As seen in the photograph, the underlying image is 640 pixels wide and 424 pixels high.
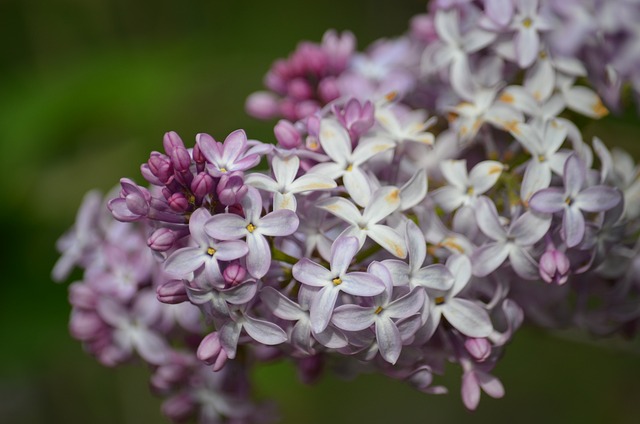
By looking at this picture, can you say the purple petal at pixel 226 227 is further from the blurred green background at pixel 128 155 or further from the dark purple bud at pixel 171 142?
the blurred green background at pixel 128 155

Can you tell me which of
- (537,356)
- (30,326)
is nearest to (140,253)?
(30,326)

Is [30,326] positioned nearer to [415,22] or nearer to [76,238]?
[76,238]

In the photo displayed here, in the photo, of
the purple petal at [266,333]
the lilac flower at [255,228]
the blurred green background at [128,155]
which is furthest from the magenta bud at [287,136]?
the blurred green background at [128,155]

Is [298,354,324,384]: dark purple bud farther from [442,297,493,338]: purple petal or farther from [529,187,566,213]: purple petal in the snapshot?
[529,187,566,213]: purple petal

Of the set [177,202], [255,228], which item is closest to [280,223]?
[255,228]

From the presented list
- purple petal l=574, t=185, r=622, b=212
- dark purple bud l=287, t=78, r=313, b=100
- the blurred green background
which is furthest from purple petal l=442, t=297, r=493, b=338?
the blurred green background

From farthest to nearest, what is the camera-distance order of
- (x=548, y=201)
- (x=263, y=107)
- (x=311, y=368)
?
(x=263, y=107) → (x=311, y=368) → (x=548, y=201)

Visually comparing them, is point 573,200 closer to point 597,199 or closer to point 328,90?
point 597,199
